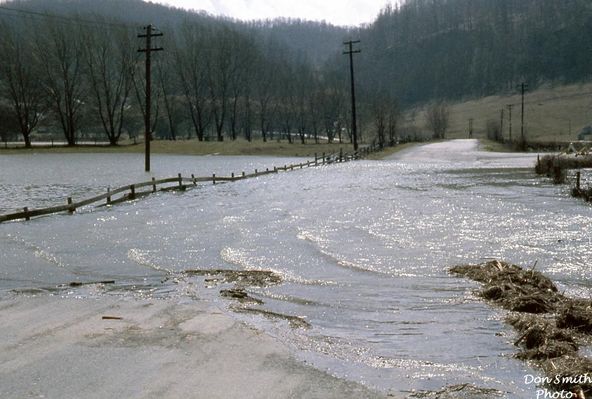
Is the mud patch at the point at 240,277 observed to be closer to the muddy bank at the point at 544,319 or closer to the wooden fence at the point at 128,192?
the muddy bank at the point at 544,319

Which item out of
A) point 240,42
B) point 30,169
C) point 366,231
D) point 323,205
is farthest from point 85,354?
point 240,42

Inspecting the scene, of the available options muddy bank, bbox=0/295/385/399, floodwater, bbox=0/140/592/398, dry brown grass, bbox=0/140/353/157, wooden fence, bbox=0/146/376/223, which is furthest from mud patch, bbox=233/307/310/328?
dry brown grass, bbox=0/140/353/157

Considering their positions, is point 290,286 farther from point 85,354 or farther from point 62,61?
point 62,61

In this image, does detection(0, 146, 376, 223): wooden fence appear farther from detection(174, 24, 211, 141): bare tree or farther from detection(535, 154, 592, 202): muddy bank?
detection(174, 24, 211, 141): bare tree

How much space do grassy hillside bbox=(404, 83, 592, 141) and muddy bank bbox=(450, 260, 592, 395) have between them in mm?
120380

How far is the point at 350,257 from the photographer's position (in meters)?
15.2

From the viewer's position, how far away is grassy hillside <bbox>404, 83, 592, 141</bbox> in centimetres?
13788

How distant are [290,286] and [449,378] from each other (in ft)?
17.7

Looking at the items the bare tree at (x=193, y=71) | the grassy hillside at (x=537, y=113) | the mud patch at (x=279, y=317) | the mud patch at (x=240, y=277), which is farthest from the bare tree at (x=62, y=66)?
the grassy hillside at (x=537, y=113)

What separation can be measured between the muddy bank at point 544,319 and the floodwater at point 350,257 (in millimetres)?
281

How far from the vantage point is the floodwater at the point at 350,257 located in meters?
8.16

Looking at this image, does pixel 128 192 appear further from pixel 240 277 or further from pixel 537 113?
pixel 537 113

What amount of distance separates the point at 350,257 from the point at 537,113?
508 ft

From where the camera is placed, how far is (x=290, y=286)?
12164mm
